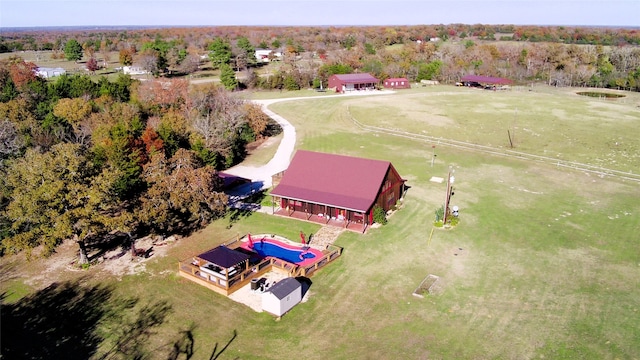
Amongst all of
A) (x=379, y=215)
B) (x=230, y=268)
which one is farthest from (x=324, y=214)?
(x=230, y=268)

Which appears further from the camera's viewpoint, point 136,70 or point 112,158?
point 136,70

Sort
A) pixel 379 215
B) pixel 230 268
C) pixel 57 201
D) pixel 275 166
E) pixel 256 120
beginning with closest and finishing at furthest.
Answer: pixel 230 268 → pixel 57 201 → pixel 379 215 → pixel 275 166 → pixel 256 120

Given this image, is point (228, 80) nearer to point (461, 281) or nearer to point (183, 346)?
point (461, 281)

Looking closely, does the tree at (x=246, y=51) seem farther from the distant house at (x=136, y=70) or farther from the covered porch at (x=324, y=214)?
the covered porch at (x=324, y=214)

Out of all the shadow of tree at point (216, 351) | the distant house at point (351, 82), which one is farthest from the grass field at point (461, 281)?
the distant house at point (351, 82)

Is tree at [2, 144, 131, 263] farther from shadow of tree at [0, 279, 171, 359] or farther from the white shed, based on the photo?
the white shed

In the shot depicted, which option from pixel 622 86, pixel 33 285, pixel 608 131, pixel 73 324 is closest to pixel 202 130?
pixel 33 285
